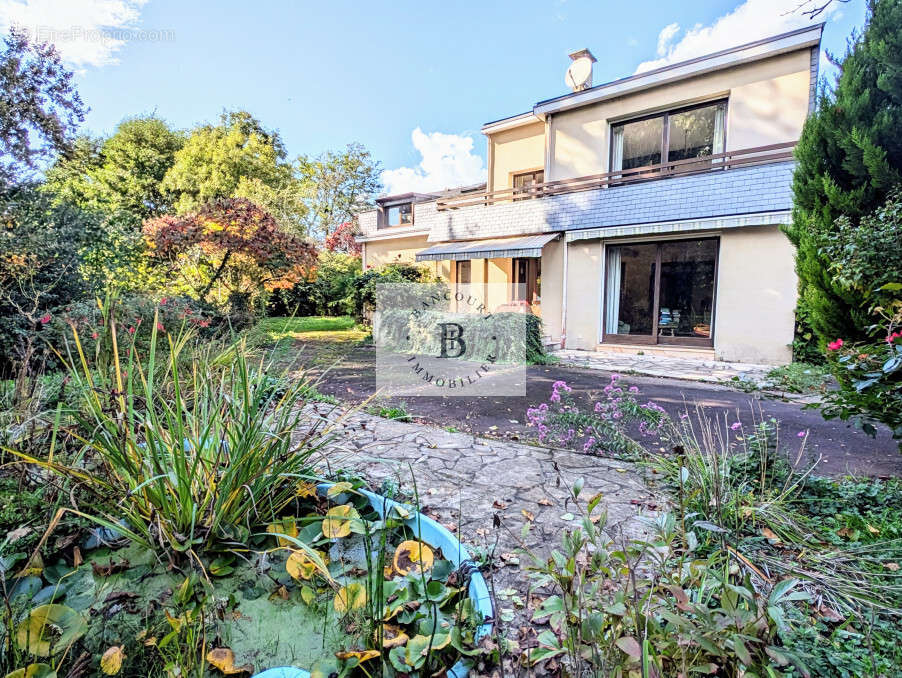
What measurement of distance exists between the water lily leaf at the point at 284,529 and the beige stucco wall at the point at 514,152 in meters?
15.8

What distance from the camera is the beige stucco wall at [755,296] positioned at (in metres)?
10.3

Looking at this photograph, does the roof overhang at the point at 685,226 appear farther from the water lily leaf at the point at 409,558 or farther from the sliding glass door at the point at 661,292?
the water lily leaf at the point at 409,558

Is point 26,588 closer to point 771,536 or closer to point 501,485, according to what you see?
point 501,485

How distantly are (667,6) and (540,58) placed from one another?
6.09 metres

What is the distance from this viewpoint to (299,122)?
30391 mm

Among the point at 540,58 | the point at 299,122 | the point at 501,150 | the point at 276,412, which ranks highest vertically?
the point at 299,122

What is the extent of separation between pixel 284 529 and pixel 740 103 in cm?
1394

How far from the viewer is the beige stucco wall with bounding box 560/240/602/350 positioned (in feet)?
42.6

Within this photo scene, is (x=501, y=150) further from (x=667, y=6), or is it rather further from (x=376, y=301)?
(x=376, y=301)

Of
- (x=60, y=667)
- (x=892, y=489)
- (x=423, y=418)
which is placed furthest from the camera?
(x=423, y=418)

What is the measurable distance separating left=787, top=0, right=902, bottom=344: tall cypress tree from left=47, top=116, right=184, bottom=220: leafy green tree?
2926 centimetres

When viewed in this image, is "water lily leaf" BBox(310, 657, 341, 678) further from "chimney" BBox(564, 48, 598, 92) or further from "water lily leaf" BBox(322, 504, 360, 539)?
"chimney" BBox(564, 48, 598, 92)

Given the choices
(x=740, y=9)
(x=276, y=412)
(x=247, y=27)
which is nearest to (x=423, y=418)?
(x=276, y=412)

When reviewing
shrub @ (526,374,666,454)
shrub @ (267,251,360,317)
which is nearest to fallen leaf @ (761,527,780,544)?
shrub @ (526,374,666,454)
